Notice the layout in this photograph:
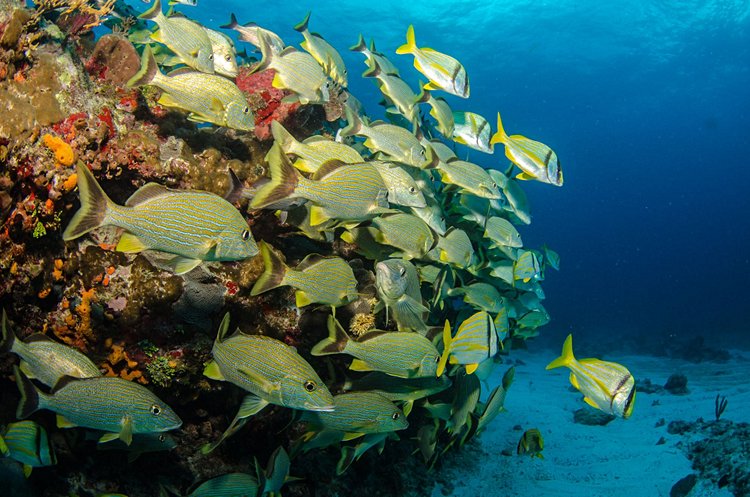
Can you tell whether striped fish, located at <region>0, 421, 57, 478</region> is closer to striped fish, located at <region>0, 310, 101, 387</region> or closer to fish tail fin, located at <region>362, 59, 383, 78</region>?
striped fish, located at <region>0, 310, 101, 387</region>

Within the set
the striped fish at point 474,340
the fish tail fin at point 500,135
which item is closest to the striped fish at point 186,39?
the fish tail fin at point 500,135

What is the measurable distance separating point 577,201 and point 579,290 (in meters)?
114

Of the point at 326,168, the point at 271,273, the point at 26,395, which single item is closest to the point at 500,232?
the point at 326,168

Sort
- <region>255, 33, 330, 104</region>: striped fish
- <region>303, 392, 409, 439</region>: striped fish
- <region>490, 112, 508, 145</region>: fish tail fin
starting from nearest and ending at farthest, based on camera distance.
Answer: <region>303, 392, 409, 439</region>: striped fish → <region>255, 33, 330, 104</region>: striped fish → <region>490, 112, 508, 145</region>: fish tail fin

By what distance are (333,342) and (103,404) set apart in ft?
5.42

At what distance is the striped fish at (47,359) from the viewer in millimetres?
3008

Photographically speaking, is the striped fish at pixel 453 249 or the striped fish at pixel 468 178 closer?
the striped fish at pixel 468 178

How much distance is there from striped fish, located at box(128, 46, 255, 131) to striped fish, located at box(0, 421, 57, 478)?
2.59m

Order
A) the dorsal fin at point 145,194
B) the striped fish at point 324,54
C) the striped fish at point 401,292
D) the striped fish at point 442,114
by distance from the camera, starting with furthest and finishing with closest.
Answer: the striped fish at point 442,114
the striped fish at point 324,54
the striped fish at point 401,292
the dorsal fin at point 145,194

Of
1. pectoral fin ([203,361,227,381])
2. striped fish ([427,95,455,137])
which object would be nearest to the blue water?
striped fish ([427,95,455,137])

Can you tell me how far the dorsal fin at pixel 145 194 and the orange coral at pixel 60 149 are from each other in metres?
1.25

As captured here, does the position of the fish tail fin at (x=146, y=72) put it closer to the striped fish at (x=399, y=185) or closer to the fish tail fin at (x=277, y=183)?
the fish tail fin at (x=277, y=183)

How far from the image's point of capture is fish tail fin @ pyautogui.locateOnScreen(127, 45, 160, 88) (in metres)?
3.08

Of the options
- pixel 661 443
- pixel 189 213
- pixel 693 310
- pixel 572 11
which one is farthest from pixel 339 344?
pixel 693 310
